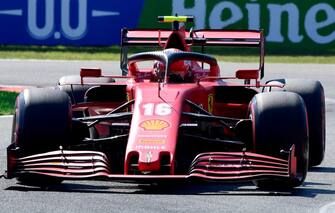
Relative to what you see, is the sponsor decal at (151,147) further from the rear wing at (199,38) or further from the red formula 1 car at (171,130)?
the rear wing at (199,38)

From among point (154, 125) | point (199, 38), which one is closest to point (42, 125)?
point (154, 125)

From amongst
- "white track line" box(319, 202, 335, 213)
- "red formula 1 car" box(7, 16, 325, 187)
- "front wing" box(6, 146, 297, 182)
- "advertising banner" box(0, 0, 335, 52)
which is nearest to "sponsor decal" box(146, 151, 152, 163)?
"red formula 1 car" box(7, 16, 325, 187)

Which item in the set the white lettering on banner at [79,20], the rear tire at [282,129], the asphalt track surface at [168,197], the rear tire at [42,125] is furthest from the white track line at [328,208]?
the white lettering on banner at [79,20]

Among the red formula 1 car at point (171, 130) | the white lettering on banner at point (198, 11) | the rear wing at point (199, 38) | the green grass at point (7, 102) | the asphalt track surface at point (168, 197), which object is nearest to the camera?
the asphalt track surface at point (168, 197)

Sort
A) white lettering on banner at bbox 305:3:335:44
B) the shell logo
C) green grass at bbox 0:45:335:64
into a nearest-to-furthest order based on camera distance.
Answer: the shell logo
green grass at bbox 0:45:335:64
white lettering on banner at bbox 305:3:335:44

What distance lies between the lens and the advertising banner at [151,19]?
27.2m

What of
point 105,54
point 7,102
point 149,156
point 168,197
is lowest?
point 105,54

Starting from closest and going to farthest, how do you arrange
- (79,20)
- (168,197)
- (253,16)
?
(168,197), (253,16), (79,20)

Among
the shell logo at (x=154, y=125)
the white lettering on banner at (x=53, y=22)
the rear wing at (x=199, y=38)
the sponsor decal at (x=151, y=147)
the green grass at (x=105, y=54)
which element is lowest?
the green grass at (x=105, y=54)

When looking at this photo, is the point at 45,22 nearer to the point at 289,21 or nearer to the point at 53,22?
the point at 53,22

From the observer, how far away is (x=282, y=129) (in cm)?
948

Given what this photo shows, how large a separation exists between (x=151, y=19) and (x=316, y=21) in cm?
362

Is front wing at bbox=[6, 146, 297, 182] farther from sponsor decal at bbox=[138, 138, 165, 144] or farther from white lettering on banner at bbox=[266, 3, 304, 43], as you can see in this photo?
white lettering on banner at bbox=[266, 3, 304, 43]

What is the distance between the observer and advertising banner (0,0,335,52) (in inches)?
1072
